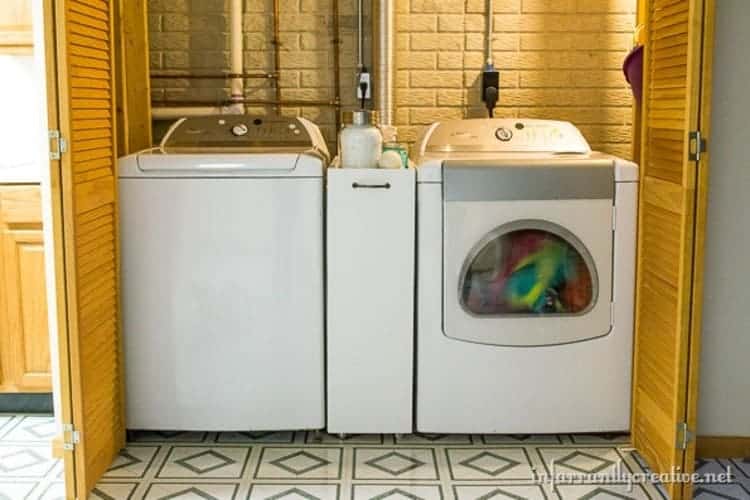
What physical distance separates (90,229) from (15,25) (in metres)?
0.96

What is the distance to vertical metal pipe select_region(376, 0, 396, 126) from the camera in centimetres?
388

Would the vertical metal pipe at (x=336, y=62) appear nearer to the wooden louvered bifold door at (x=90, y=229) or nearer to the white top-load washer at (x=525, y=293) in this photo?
the white top-load washer at (x=525, y=293)

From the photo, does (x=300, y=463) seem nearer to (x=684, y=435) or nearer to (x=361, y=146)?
(x=361, y=146)

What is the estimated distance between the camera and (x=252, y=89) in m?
4.04

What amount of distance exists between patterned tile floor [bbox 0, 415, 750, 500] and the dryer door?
1.27ft

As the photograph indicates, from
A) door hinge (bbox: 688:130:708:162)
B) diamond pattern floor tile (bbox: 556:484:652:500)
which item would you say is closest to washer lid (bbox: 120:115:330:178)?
door hinge (bbox: 688:130:708:162)

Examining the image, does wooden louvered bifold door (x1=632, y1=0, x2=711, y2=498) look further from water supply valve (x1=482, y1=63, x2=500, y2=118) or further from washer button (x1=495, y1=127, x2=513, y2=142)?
water supply valve (x1=482, y1=63, x2=500, y2=118)

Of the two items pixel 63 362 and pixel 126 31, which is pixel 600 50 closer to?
pixel 126 31

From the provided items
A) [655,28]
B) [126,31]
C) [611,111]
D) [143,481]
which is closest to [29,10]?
[126,31]

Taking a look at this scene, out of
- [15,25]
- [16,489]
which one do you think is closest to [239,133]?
[15,25]

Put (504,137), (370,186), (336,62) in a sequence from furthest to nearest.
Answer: (336,62) → (504,137) → (370,186)

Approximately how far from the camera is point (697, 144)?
261 cm

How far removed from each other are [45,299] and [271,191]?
0.98 meters

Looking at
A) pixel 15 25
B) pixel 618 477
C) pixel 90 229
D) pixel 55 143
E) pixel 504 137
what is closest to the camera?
pixel 55 143
